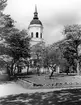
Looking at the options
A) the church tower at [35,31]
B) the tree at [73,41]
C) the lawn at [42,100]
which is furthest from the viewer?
→ the church tower at [35,31]

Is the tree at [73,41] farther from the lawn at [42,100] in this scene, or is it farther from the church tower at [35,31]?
the lawn at [42,100]

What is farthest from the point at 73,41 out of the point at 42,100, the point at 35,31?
the point at 42,100

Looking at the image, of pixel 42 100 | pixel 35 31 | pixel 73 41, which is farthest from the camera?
pixel 35 31

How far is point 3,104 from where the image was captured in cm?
1007

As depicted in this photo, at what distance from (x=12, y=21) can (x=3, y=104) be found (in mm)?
15937

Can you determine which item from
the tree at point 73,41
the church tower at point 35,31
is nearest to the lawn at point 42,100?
the tree at point 73,41

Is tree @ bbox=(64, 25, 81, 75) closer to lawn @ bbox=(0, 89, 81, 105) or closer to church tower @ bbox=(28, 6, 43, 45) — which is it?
church tower @ bbox=(28, 6, 43, 45)

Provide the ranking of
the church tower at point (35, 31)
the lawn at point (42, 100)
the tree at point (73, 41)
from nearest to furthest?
the lawn at point (42, 100) → the tree at point (73, 41) → the church tower at point (35, 31)

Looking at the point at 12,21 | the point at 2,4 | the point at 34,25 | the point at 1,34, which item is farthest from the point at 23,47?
the point at 34,25

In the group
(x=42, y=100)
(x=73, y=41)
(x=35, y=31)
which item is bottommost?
(x=42, y=100)

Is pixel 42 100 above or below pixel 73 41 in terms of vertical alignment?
below

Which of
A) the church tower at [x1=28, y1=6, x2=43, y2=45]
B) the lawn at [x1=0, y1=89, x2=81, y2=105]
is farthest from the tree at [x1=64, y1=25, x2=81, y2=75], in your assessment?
the lawn at [x1=0, y1=89, x2=81, y2=105]

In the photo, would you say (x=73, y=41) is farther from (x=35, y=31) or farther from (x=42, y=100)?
(x=42, y=100)

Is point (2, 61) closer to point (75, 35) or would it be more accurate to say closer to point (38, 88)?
point (38, 88)
